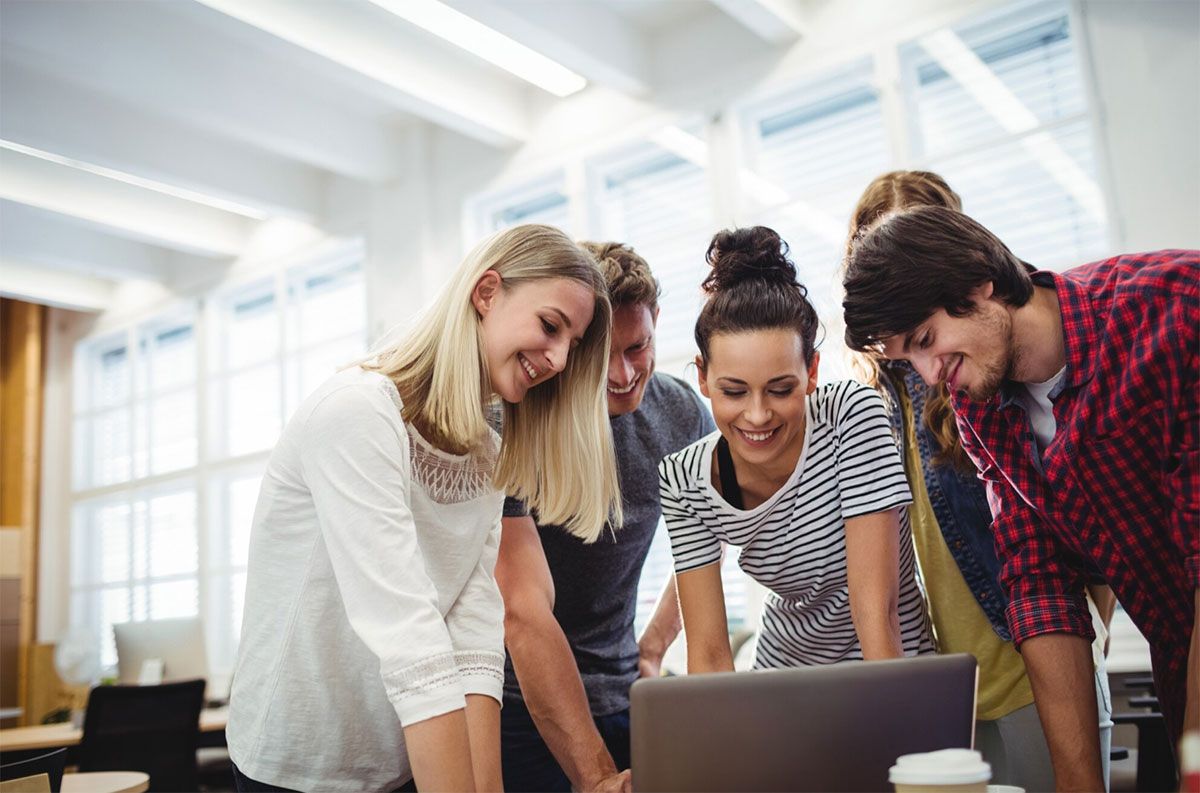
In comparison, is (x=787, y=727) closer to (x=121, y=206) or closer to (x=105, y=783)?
(x=105, y=783)

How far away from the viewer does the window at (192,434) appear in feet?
24.5

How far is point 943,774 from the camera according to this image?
2.81ft

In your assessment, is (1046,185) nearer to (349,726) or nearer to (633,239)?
(633,239)

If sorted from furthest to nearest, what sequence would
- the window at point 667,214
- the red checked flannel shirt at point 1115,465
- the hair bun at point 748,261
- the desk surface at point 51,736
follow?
1. the window at point 667,214
2. the desk surface at point 51,736
3. the hair bun at point 748,261
4. the red checked flannel shirt at point 1115,465

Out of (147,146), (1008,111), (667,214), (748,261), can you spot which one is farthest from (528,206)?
(748,261)

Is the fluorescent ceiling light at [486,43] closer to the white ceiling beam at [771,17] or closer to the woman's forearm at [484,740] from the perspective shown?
the white ceiling beam at [771,17]

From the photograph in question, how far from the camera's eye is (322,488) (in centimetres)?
129

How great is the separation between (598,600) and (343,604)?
834 mm

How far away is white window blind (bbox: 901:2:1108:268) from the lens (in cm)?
433

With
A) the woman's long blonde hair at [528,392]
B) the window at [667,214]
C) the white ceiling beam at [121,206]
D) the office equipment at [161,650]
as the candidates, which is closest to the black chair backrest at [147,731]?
the office equipment at [161,650]

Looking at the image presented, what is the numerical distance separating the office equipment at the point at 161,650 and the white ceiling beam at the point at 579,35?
3.44 m

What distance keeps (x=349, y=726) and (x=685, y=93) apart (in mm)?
4733

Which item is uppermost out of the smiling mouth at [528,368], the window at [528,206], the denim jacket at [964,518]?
the window at [528,206]

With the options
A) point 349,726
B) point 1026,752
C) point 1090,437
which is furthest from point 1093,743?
point 349,726
